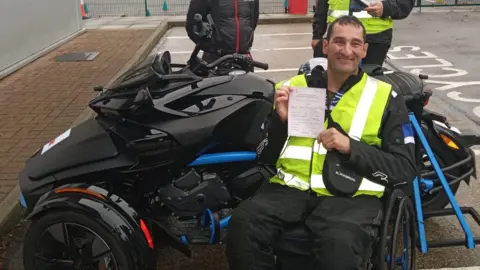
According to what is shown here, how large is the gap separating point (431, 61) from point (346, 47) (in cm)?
700

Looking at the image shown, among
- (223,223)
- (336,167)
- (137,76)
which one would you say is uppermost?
(137,76)

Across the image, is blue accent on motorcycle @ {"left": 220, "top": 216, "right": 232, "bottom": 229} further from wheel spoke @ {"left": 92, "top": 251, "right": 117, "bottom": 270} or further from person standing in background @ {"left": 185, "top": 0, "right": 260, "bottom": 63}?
person standing in background @ {"left": 185, "top": 0, "right": 260, "bottom": 63}

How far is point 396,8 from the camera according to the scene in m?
3.77

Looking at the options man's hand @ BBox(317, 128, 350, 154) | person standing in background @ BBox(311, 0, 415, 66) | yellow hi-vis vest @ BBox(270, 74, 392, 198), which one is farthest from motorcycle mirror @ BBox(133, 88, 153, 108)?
person standing in background @ BBox(311, 0, 415, 66)

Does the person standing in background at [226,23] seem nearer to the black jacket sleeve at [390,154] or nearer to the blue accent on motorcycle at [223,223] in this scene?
the blue accent on motorcycle at [223,223]

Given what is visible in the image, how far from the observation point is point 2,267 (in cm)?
317

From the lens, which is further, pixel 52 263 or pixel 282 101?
pixel 52 263

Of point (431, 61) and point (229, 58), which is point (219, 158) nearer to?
point (229, 58)

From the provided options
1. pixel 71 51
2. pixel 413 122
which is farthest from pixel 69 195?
pixel 71 51

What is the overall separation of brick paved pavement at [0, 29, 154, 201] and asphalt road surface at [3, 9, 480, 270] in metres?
1.04

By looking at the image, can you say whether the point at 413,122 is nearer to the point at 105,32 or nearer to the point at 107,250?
the point at 107,250

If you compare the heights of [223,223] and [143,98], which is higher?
[143,98]

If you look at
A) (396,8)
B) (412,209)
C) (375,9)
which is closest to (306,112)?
(412,209)

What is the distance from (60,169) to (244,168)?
0.97m
